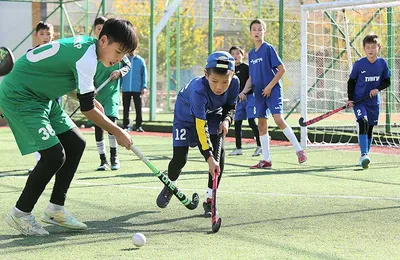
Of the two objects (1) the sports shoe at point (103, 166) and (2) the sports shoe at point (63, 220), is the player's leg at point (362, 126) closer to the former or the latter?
(1) the sports shoe at point (103, 166)

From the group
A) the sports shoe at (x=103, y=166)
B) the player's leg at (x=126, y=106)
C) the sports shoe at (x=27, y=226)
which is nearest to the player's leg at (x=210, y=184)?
the sports shoe at (x=27, y=226)

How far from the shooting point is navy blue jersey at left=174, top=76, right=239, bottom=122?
5.83 meters

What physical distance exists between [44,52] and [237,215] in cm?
189

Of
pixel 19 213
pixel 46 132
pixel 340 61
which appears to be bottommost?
pixel 19 213

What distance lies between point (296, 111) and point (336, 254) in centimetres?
1199

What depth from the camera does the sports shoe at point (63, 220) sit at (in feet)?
17.7

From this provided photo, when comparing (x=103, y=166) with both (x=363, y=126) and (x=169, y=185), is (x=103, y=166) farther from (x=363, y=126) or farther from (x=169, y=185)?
(x=169, y=185)

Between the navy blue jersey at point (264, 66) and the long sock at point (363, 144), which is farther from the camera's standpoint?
the long sock at point (363, 144)

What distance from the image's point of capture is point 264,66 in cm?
966

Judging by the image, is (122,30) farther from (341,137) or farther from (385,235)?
(341,137)

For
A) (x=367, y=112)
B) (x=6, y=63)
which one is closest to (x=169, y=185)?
(x=6, y=63)

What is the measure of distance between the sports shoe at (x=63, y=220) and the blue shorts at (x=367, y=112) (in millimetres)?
5271

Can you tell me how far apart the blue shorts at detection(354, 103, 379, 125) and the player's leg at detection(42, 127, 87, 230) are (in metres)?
5.19

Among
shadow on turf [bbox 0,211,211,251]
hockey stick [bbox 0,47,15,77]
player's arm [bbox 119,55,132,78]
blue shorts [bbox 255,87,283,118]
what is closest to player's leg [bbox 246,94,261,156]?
blue shorts [bbox 255,87,283,118]
